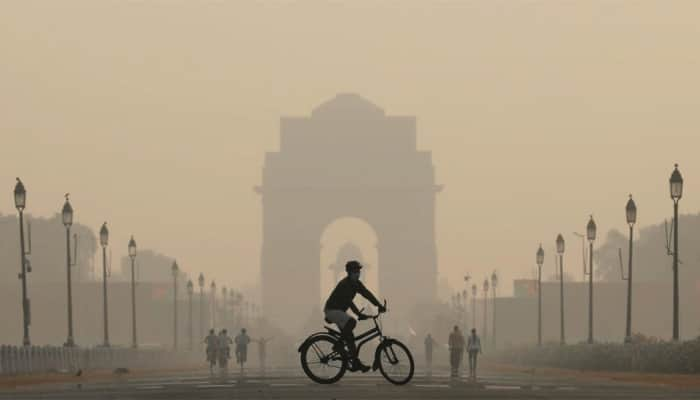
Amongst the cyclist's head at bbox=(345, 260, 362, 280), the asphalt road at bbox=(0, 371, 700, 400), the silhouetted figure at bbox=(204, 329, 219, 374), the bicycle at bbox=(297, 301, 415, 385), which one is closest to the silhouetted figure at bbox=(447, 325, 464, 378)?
the silhouetted figure at bbox=(204, 329, 219, 374)

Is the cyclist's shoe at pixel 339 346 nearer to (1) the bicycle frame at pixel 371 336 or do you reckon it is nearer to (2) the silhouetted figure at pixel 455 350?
(1) the bicycle frame at pixel 371 336

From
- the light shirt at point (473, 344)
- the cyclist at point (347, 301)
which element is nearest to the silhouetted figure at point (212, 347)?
the light shirt at point (473, 344)

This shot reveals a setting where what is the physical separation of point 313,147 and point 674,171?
109218mm

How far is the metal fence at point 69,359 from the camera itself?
4197cm

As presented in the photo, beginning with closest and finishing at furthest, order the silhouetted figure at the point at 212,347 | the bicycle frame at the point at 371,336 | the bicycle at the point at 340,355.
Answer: the bicycle frame at the point at 371,336
the bicycle at the point at 340,355
the silhouetted figure at the point at 212,347

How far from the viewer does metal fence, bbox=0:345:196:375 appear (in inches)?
1652

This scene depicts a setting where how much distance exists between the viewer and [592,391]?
28.2 meters

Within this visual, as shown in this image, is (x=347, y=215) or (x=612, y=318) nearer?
(x=612, y=318)

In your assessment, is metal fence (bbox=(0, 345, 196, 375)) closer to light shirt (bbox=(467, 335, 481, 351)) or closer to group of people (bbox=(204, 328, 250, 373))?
group of people (bbox=(204, 328, 250, 373))

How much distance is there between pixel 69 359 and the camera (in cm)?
4856

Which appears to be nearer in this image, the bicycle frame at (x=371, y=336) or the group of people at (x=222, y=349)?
the bicycle frame at (x=371, y=336)

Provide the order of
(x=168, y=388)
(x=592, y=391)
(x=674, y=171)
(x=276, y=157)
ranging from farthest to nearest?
(x=276, y=157), (x=674, y=171), (x=168, y=388), (x=592, y=391)

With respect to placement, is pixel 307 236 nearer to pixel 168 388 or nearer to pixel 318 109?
pixel 318 109

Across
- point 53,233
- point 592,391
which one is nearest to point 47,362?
point 592,391
